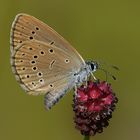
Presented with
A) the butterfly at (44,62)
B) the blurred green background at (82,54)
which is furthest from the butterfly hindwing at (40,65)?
the blurred green background at (82,54)

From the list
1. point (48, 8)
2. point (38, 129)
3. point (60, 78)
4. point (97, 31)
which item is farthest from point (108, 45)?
point (60, 78)

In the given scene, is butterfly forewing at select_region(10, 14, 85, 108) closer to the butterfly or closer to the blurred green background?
the butterfly

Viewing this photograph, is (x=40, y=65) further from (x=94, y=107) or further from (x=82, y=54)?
(x=82, y=54)

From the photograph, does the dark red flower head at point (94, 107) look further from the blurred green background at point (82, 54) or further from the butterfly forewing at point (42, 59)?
the blurred green background at point (82, 54)

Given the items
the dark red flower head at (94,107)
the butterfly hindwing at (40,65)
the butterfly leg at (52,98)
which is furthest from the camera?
the butterfly hindwing at (40,65)

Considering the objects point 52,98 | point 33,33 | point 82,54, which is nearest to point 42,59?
point 33,33
